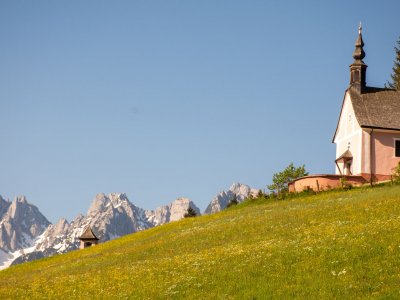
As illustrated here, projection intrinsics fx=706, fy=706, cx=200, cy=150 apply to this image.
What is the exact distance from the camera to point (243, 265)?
33938 millimetres

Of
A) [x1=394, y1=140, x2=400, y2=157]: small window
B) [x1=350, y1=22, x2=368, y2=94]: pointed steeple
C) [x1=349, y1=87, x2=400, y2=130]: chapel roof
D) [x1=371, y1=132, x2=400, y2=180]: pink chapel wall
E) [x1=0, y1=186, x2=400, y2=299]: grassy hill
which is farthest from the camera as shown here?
[x1=350, y1=22, x2=368, y2=94]: pointed steeple

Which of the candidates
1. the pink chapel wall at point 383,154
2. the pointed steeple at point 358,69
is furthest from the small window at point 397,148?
the pointed steeple at point 358,69

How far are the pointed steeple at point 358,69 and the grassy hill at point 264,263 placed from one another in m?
30.5

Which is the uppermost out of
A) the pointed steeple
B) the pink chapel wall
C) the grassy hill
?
the pointed steeple

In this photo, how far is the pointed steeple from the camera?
262 feet

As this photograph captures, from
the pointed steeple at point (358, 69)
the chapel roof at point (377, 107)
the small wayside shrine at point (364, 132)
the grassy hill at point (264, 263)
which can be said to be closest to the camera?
the grassy hill at point (264, 263)

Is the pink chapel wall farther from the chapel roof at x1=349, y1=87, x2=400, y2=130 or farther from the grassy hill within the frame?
the grassy hill

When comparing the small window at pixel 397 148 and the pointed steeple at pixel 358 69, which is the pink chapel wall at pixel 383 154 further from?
the pointed steeple at pixel 358 69

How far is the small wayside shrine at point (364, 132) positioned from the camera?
2889 inches

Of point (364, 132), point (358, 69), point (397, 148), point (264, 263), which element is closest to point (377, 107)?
point (364, 132)

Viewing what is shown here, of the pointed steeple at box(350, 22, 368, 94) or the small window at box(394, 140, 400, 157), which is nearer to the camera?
the small window at box(394, 140, 400, 157)

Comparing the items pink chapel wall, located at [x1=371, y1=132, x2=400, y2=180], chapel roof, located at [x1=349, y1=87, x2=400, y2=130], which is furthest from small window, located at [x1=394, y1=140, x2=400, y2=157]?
chapel roof, located at [x1=349, y1=87, x2=400, y2=130]

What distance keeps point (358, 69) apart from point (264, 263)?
51.2 m

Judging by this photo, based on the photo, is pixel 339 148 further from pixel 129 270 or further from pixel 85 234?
pixel 129 270
